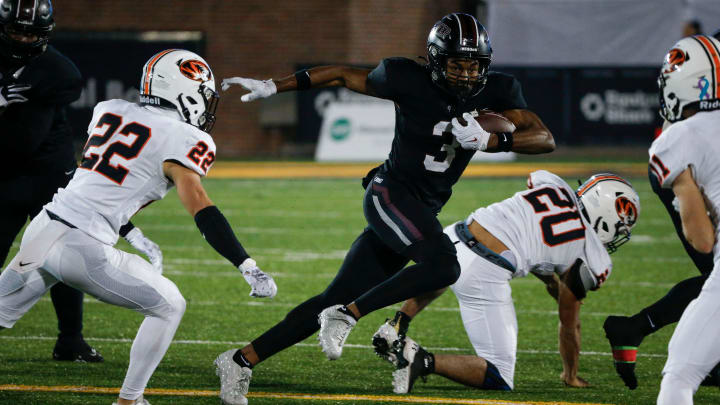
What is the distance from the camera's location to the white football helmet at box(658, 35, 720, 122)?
349 centimetres

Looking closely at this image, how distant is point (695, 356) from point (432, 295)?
1.67 metres

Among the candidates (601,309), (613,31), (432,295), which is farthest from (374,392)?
(613,31)

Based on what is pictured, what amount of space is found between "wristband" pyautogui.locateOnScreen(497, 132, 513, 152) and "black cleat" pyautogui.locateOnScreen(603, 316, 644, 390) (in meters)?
0.96

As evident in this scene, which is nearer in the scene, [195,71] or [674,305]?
[195,71]

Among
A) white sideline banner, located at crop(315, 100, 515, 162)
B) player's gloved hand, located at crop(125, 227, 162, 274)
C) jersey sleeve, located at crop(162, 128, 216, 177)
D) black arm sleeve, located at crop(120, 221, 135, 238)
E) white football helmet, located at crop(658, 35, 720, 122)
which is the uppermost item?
white football helmet, located at crop(658, 35, 720, 122)

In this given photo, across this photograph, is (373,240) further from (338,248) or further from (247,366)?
(338,248)

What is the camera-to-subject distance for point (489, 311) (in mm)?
4578

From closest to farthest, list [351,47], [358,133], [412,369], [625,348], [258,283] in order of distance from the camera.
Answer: [258,283]
[412,369]
[625,348]
[358,133]
[351,47]

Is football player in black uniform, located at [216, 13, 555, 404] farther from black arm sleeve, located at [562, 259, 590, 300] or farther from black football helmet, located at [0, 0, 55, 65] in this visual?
black football helmet, located at [0, 0, 55, 65]

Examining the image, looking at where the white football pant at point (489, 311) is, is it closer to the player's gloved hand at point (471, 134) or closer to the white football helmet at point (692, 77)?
the player's gloved hand at point (471, 134)

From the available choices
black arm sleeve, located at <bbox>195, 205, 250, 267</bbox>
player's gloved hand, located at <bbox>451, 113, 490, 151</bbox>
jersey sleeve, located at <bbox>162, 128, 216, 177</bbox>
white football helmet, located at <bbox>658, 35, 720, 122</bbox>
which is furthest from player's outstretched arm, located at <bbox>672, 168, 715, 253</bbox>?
jersey sleeve, located at <bbox>162, 128, 216, 177</bbox>

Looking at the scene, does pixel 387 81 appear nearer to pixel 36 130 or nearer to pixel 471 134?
pixel 471 134

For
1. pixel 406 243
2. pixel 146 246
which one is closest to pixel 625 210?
pixel 406 243

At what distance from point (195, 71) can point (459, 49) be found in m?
1.10
